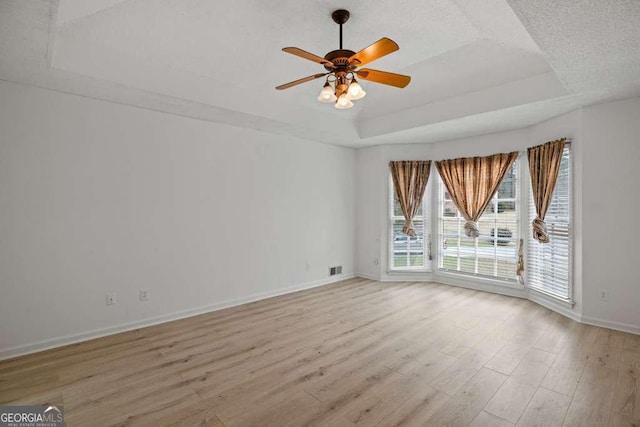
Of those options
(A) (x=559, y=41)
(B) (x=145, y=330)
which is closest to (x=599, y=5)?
(A) (x=559, y=41)

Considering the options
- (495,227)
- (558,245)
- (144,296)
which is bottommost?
(144,296)

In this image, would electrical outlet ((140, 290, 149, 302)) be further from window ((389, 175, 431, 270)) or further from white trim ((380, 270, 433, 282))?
window ((389, 175, 431, 270))

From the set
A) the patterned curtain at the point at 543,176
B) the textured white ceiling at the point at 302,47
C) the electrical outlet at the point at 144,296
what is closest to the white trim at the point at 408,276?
the patterned curtain at the point at 543,176

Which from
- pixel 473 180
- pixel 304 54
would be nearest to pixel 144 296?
pixel 304 54

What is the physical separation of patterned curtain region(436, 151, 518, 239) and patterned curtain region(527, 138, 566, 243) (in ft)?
1.44

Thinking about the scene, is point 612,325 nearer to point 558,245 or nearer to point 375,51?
point 558,245

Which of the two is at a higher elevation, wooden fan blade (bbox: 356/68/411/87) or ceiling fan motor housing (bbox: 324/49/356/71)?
ceiling fan motor housing (bbox: 324/49/356/71)

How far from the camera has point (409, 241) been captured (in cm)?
605

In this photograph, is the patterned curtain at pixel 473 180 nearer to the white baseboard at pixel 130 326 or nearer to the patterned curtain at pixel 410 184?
the patterned curtain at pixel 410 184

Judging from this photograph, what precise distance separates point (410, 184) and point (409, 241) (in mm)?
1080

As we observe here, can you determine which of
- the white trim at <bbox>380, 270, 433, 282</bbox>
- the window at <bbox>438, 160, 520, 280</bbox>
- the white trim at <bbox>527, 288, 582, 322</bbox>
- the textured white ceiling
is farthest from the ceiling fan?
the white trim at <bbox>380, 270, 433, 282</bbox>

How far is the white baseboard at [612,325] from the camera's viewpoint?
11.8ft

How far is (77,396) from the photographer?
7.97 ft

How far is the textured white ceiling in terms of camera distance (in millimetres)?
2357
